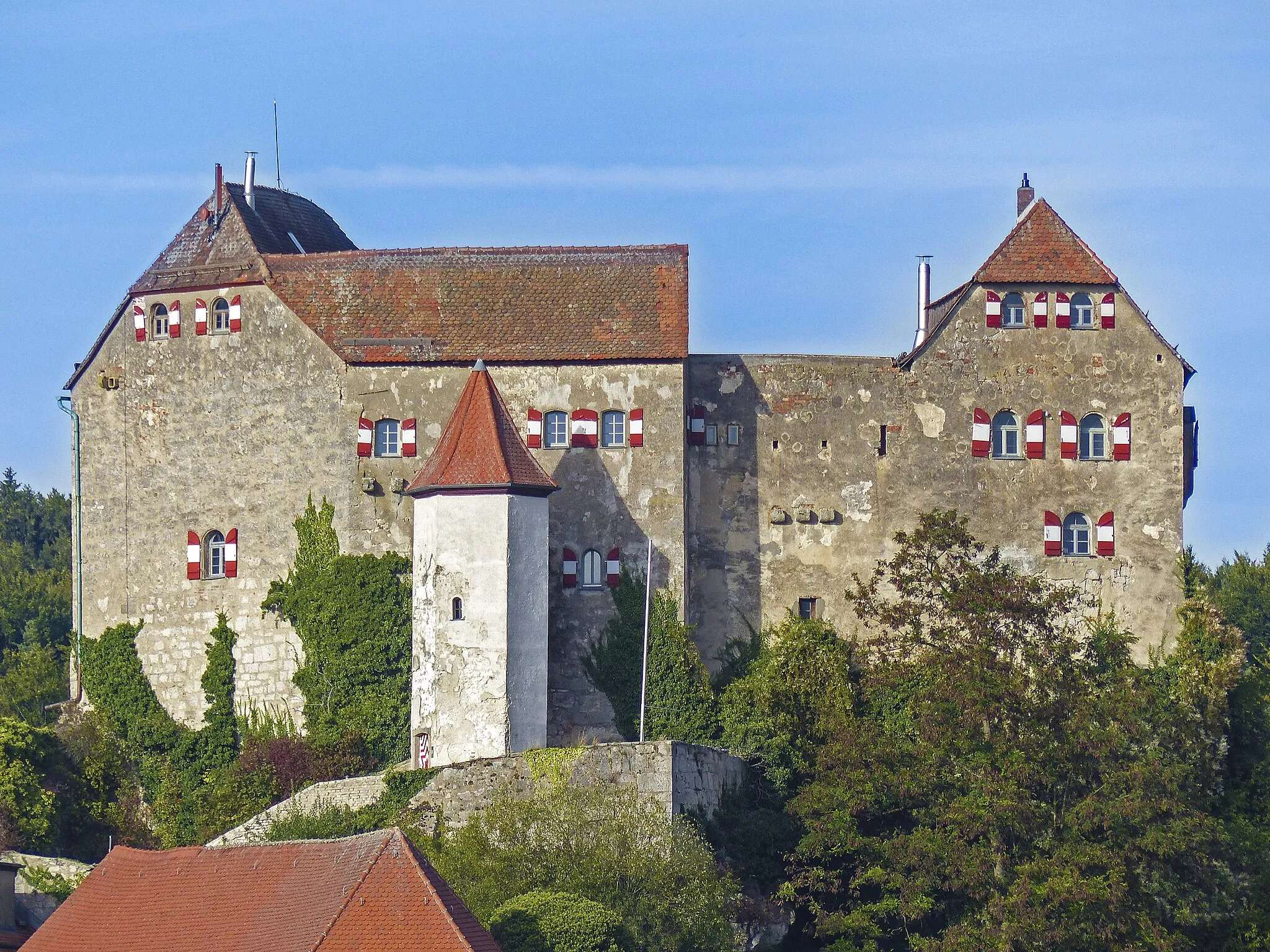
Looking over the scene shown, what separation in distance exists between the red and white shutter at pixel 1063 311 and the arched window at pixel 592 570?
425 inches

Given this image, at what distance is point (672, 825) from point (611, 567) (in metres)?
7.78

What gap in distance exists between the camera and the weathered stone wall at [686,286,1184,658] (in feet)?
193

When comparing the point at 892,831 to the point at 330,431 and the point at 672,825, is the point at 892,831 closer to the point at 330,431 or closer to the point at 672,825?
the point at 672,825

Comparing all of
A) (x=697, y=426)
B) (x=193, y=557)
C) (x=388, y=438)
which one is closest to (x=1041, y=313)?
(x=697, y=426)

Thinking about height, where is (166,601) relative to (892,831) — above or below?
above

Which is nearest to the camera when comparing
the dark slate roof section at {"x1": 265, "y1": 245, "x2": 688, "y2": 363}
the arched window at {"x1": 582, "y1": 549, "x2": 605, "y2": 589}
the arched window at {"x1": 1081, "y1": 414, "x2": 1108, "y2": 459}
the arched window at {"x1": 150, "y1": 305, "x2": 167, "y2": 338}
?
the arched window at {"x1": 582, "y1": 549, "x2": 605, "y2": 589}

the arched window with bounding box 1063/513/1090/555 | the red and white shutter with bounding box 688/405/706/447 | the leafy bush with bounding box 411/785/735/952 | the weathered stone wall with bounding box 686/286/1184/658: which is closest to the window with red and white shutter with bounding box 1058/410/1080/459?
the weathered stone wall with bounding box 686/286/1184/658

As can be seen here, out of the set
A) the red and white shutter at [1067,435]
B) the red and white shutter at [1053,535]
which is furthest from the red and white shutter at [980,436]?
the red and white shutter at [1053,535]

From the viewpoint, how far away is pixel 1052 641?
54.6m

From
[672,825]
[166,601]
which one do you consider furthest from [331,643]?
[672,825]

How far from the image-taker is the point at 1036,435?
2324 inches

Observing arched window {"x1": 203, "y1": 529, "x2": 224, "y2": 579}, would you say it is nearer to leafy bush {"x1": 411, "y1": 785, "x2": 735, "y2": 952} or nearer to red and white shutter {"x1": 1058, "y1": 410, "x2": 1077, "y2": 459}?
leafy bush {"x1": 411, "y1": 785, "x2": 735, "y2": 952}

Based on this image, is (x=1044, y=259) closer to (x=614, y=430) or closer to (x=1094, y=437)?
(x=1094, y=437)

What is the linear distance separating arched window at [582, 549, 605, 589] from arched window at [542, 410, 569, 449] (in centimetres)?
229
